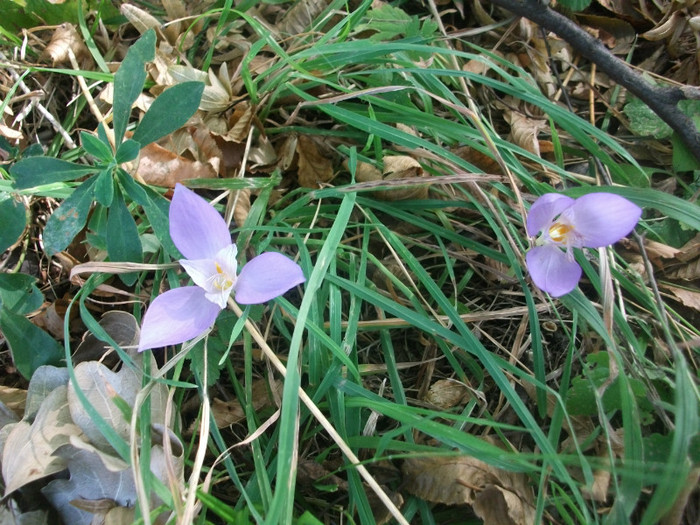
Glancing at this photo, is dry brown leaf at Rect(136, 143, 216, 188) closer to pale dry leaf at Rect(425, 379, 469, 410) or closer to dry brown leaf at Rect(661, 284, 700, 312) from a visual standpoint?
pale dry leaf at Rect(425, 379, 469, 410)

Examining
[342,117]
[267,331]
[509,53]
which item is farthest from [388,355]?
[509,53]

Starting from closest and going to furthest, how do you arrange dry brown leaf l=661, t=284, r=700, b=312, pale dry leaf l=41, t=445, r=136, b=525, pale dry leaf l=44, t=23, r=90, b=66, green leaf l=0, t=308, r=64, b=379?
pale dry leaf l=41, t=445, r=136, b=525 < green leaf l=0, t=308, r=64, b=379 < dry brown leaf l=661, t=284, r=700, b=312 < pale dry leaf l=44, t=23, r=90, b=66

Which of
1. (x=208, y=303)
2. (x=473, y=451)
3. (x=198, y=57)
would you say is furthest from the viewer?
(x=198, y=57)

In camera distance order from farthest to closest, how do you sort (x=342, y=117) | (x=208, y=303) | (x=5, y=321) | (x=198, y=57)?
(x=198, y=57) < (x=342, y=117) < (x=5, y=321) < (x=208, y=303)

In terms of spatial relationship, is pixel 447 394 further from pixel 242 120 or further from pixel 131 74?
pixel 131 74

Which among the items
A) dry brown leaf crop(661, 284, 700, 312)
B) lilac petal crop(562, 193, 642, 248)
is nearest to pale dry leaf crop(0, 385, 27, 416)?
lilac petal crop(562, 193, 642, 248)

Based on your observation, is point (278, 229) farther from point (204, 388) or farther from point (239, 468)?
point (239, 468)
